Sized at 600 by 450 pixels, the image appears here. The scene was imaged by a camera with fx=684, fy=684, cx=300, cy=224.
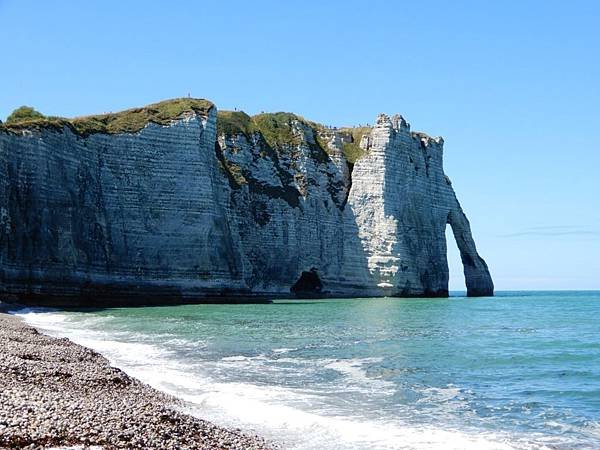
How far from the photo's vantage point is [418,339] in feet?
92.3

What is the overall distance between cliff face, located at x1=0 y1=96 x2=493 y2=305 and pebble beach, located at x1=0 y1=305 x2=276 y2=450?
32515 mm

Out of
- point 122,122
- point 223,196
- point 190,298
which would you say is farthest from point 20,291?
point 223,196

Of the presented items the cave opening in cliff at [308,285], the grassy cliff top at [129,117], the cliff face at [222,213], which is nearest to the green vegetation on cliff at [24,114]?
the grassy cliff top at [129,117]

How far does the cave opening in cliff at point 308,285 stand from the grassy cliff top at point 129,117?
72.8 ft

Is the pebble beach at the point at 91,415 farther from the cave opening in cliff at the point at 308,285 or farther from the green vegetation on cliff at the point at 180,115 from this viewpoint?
the cave opening in cliff at the point at 308,285

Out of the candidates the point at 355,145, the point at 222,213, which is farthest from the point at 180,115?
the point at 355,145

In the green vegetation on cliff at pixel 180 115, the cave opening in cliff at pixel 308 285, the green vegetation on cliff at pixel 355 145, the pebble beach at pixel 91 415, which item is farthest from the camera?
the green vegetation on cliff at pixel 355 145

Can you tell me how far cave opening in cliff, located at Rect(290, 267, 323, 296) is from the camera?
7462 centimetres

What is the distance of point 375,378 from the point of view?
17.4 m

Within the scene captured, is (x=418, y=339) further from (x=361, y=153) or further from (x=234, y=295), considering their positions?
(x=361, y=153)

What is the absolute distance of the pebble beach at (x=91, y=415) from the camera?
8773 mm

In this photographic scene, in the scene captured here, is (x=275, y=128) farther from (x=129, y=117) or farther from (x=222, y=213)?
(x=129, y=117)

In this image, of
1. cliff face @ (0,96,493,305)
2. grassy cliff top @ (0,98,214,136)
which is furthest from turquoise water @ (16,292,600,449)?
grassy cliff top @ (0,98,214,136)

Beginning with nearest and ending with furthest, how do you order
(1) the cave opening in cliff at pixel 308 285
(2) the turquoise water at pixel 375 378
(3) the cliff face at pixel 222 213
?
1. (2) the turquoise water at pixel 375 378
2. (3) the cliff face at pixel 222 213
3. (1) the cave opening in cliff at pixel 308 285
